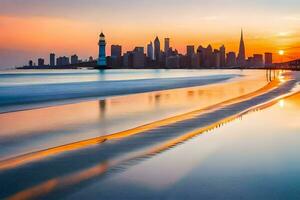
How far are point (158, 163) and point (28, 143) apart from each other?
3768 millimetres

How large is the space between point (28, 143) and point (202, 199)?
Answer: 5441 millimetres

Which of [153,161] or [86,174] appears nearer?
[86,174]

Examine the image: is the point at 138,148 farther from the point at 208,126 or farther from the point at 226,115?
the point at 226,115

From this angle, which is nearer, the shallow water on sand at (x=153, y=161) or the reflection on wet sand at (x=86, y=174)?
the reflection on wet sand at (x=86, y=174)

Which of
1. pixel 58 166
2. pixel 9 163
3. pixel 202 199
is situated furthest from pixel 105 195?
pixel 9 163

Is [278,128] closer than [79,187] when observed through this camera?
No

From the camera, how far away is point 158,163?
21.9 ft

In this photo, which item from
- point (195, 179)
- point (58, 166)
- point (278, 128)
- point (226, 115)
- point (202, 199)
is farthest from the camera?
point (226, 115)

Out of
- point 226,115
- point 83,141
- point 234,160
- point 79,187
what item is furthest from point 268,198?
point 226,115

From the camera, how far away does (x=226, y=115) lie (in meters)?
14.2

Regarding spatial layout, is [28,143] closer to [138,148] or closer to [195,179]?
[138,148]

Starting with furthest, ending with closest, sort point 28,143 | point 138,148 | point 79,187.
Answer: point 28,143 < point 138,148 < point 79,187

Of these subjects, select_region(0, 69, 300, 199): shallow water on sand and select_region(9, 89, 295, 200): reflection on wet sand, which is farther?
select_region(0, 69, 300, 199): shallow water on sand

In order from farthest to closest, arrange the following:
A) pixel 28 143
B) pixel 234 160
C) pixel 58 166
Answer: pixel 28 143
pixel 234 160
pixel 58 166
